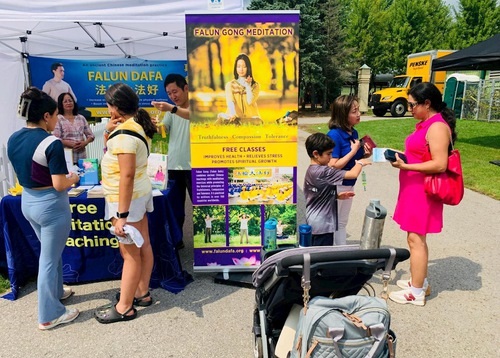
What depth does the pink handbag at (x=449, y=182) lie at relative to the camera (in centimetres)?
309

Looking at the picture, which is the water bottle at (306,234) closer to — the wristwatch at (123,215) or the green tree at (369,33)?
the wristwatch at (123,215)

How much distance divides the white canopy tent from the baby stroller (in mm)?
3293

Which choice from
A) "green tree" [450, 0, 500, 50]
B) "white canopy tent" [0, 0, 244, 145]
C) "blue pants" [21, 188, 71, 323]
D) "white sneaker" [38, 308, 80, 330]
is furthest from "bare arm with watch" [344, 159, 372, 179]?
"green tree" [450, 0, 500, 50]

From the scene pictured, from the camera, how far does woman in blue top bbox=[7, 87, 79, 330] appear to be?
106 inches

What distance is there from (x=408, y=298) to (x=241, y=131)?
81.4 inches

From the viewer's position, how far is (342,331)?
5.31ft

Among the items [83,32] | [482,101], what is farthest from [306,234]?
[482,101]

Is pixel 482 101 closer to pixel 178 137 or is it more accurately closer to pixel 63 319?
pixel 178 137

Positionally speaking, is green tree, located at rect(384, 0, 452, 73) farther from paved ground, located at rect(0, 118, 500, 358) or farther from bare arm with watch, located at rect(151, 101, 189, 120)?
bare arm with watch, located at rect(151, 101, 189, 120)

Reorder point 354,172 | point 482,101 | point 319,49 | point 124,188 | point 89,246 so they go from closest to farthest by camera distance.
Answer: point 124,188 → point 354,172 → point 89,246 → point 482,101 → point 319,49

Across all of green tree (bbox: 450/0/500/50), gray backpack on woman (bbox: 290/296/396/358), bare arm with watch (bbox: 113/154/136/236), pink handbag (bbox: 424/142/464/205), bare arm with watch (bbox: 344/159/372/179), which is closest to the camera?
gray backpack on woman (bbox: 290/296/396/358)

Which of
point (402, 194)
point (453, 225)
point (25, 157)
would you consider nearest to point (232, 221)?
point (402, 194)

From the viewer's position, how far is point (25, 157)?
271 centimetres

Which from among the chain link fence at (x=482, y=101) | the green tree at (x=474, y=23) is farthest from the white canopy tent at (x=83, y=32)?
the green tree at (x=474, y=23)
